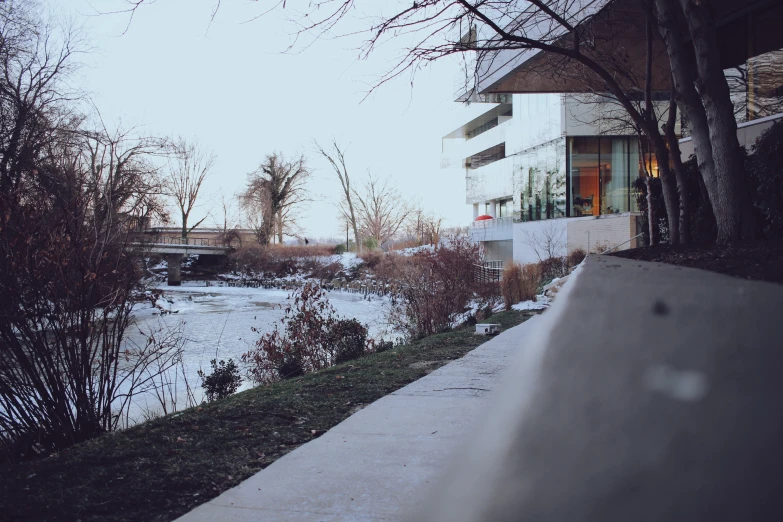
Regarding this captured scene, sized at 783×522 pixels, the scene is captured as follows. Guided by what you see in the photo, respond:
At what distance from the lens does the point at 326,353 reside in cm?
1135

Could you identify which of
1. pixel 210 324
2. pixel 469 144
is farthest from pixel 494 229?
pixel 210 324

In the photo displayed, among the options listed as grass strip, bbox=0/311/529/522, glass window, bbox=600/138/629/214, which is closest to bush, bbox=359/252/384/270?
glass window, bbox=600/138/629/214

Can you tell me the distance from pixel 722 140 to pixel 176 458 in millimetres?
4875

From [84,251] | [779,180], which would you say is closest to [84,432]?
[84,251]

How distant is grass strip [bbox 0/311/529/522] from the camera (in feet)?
10.9

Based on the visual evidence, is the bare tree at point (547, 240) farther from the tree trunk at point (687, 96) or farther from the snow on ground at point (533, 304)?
the tree trunk at point (687, 96)

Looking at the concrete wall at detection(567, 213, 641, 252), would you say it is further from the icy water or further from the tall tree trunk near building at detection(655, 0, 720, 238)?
the tall tree trunk near building at detection(655, 0, 720, 238)

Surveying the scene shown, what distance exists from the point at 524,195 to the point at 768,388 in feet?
103

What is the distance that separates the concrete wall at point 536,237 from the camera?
→ 85.9 ft

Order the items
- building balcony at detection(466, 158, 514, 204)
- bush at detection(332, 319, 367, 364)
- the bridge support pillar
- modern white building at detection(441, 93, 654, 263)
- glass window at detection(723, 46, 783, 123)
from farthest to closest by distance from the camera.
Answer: the bridge support pillar < building balcony at detection(466, 158, 514, 204) < modern white building at detection(441, 93, 654, 263) < bush at detection(332, 319, 367, 364) < glass window at detection(723, 46, 783, 123)

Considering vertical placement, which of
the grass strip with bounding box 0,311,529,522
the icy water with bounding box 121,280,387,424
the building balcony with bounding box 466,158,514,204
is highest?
the building balcony with bounding box 466,158,514,204

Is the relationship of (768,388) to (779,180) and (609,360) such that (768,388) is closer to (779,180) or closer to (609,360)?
(609,360)

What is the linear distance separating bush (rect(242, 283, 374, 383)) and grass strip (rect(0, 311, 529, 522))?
3567 millimetres

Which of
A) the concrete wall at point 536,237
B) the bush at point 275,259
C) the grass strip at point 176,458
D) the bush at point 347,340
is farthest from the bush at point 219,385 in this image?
the bush at point 275,259
